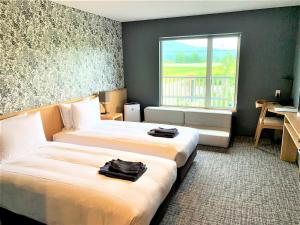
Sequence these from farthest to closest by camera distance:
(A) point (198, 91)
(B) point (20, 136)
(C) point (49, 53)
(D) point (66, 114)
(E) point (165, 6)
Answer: (A) point (198, 91), (E) point (165, 6), (D) point (66, 114), (C) point (49, 53), (B) point (20, 136)

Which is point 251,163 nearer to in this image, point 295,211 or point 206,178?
point 206,178

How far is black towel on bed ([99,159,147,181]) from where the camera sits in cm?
201

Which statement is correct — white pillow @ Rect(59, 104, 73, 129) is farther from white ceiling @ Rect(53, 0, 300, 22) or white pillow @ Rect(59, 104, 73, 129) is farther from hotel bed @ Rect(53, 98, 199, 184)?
white ceiling @ Rect(53, 0, 300, 22)

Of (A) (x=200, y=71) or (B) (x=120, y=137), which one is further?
(A) (x=200, y=71)

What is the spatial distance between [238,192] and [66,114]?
2638 mm

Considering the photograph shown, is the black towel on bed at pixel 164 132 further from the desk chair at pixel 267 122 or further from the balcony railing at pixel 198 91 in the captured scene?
the balcony railing at pixel 198 91

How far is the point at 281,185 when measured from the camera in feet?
9.01

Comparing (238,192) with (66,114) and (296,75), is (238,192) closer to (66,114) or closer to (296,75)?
(296,75)

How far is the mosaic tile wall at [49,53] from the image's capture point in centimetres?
280

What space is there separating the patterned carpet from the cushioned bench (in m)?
0.35

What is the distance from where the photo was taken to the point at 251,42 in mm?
4227

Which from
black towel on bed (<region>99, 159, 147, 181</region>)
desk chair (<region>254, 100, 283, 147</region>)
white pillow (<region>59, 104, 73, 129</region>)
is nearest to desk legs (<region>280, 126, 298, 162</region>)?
desk chair (<region>254, 100, 283, 147</region>)

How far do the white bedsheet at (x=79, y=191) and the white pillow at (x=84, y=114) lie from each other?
1.10 metres

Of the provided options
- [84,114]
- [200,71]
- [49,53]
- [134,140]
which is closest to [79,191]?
[134,140]
